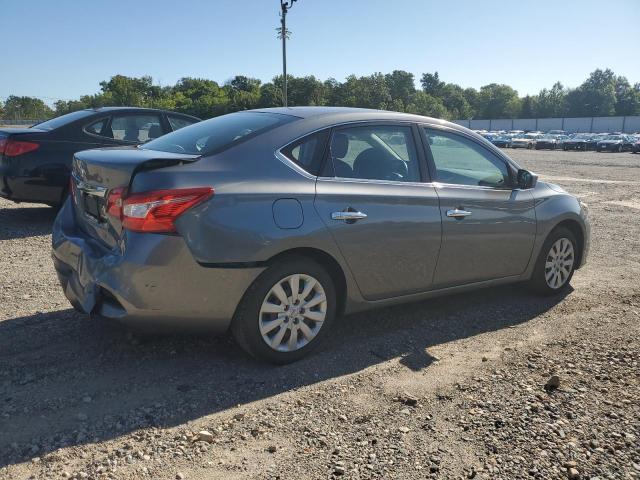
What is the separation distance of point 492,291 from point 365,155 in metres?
2.33

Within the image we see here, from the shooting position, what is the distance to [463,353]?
4.11 metres

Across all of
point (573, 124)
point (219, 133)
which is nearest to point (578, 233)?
point (219, 133)

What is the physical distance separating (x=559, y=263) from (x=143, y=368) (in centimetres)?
388

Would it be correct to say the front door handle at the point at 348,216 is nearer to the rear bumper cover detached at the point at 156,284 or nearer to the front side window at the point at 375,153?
the front side window at the point at 375,153

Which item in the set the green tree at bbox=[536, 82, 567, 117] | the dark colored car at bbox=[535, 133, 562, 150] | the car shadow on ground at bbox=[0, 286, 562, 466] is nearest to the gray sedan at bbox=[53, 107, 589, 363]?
the car shadow on ground at bbox=[0, 286, 562, 466]

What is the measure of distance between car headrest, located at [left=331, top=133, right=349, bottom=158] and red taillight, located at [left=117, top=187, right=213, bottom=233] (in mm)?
1147

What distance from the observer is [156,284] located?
3273mm

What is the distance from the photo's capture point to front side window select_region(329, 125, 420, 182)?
4008 mm

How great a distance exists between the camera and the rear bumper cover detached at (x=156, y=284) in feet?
10.7

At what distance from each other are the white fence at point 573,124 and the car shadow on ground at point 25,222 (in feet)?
342

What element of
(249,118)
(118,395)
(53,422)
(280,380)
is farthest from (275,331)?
(249,118)

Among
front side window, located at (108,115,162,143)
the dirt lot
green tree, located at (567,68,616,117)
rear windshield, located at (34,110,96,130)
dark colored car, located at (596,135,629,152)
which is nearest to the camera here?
the dirt lot

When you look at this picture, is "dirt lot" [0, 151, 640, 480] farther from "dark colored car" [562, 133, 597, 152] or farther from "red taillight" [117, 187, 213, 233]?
"dark colored car" [562, 133, 597, 152]

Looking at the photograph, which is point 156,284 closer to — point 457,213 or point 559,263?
point 457,213
